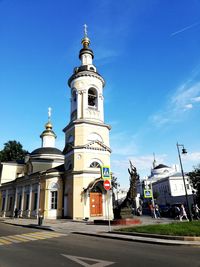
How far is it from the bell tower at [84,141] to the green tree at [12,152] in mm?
33473

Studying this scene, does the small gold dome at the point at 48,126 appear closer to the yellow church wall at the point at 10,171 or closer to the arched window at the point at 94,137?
the yellow church wall at the point at 10,171

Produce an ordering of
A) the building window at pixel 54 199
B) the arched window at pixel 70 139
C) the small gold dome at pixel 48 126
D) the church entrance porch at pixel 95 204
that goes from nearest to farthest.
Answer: the church entrance porch at pixel 95 204 < the building window at pixel 54 199 < the arched window at pixel 70 139 < the small gold dome at pixel 48 126

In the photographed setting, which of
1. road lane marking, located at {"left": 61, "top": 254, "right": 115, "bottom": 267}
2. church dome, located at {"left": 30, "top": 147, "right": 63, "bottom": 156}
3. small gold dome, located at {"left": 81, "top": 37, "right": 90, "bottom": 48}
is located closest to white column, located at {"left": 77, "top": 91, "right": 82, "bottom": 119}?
small gold dome, located at {"left": 81, "top": 37, "right": 90, "bottom": 48}

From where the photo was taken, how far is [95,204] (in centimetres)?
2573

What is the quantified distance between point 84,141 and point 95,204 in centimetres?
737

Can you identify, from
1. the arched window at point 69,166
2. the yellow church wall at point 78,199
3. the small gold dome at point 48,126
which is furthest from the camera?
the small gold dome at point 48,126

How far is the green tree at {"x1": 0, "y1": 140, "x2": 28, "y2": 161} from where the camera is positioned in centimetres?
5802

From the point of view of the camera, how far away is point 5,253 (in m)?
8.34

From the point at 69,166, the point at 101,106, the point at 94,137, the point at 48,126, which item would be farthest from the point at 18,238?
the point at 48,126

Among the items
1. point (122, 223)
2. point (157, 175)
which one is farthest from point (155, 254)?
point (157, 175)

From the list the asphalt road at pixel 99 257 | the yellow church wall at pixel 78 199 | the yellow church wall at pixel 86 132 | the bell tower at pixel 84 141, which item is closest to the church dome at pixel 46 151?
the bell tower at pixel 84 141

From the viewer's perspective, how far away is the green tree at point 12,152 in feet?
190

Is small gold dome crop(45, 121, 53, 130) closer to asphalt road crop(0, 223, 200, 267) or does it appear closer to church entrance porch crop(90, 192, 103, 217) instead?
church entrance porch crop(90, 192, 103, 217)

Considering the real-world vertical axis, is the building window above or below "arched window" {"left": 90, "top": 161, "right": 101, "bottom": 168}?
below
